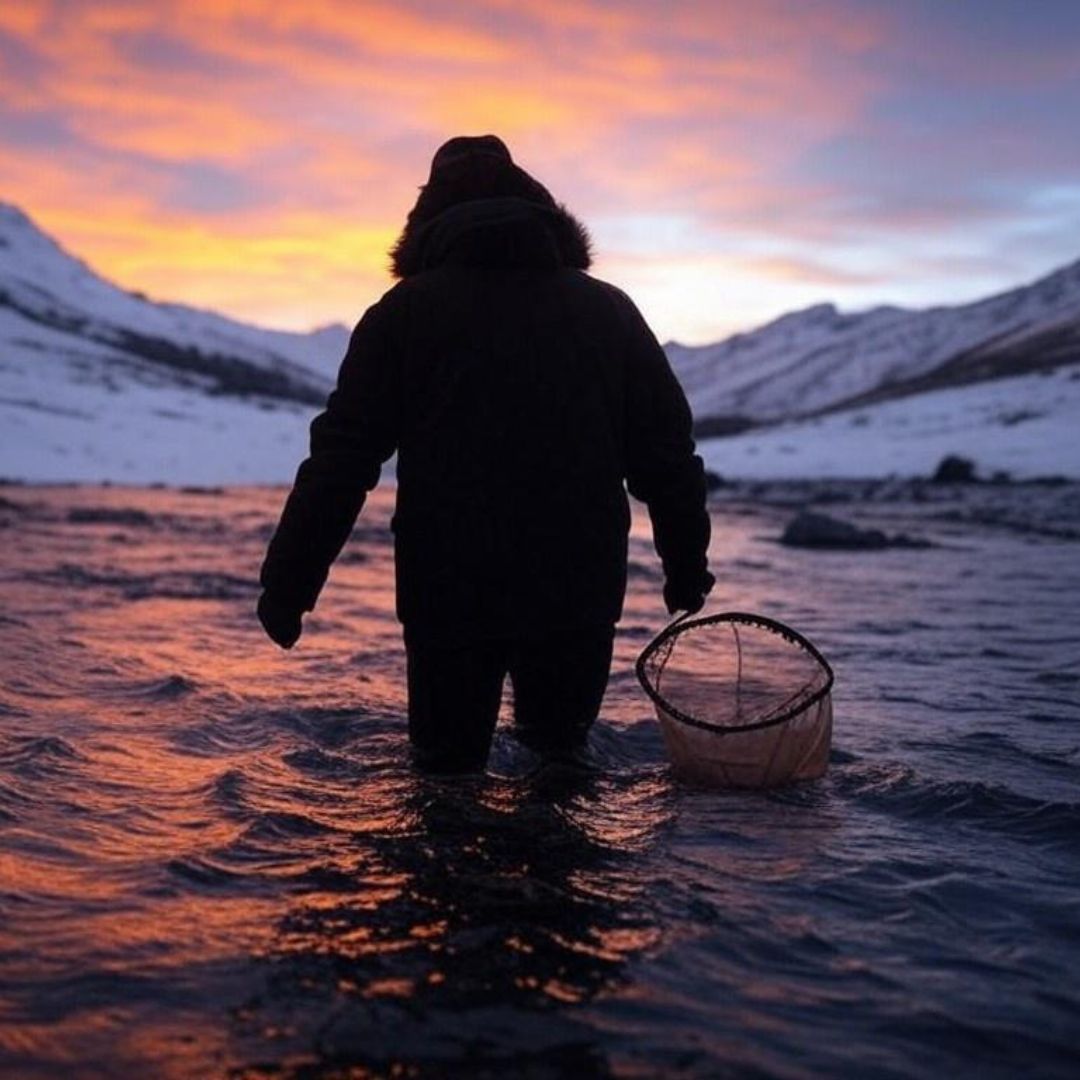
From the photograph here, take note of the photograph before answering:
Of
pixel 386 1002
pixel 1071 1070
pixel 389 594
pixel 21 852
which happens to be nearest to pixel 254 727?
pixel 21 852

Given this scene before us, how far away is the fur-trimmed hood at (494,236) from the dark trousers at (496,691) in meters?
1.33

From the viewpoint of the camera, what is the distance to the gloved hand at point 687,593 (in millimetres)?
5266

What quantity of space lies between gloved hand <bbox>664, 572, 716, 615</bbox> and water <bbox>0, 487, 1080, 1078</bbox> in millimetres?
782

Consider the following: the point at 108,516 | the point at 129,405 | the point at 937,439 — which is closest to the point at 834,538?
the point at 108,516

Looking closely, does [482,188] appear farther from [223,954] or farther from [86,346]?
[86,346]

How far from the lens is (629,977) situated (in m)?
3.42

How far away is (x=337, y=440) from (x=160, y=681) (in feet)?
13.4

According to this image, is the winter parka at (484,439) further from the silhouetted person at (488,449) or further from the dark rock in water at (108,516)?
the dark rock in water at (108,516)

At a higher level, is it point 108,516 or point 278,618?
point 278,618

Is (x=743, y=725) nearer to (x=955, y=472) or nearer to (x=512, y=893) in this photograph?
(x=512, y=893)

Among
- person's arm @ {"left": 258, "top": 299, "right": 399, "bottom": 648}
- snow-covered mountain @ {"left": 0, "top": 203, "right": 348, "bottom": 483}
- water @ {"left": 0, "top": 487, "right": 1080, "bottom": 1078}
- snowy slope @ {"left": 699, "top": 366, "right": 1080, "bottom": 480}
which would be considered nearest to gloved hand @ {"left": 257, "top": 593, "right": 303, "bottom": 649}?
person's arm @ {"left": 258, "top": 299, "right": 399, "bottom": 648}

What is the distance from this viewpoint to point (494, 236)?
15.3ft

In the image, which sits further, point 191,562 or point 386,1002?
point 191,562

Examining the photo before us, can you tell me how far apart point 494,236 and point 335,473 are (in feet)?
3.27
